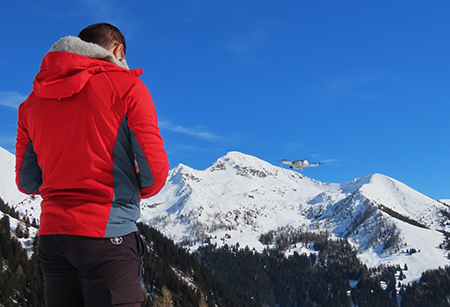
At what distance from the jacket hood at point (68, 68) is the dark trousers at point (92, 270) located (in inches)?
48.3

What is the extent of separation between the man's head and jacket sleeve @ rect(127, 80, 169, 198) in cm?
64

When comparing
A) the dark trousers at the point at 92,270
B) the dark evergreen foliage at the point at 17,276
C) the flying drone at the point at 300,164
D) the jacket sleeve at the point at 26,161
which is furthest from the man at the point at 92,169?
the dark evergreen foliage at the point at 17,276

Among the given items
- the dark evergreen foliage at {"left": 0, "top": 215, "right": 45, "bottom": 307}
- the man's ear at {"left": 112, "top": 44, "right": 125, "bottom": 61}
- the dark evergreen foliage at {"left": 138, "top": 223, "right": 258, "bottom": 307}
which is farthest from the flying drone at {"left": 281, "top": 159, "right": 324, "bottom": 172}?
the dark evergreen foliage at {"left": 138, "top": 223, "right": 258, "bottom": 307}

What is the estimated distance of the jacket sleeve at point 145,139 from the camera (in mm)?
3143

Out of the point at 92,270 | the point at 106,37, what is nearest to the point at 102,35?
the point at 106,37

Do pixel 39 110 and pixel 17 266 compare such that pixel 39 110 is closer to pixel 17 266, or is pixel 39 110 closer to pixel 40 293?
pixel 40 293

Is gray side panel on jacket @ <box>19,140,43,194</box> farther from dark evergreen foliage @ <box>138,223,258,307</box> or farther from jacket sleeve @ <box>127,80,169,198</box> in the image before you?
dark evergreen foliage @ <box>138,223,258,307</box>

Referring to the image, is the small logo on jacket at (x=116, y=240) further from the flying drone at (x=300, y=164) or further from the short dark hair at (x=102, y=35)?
the flying drone at (x=300, y=164)

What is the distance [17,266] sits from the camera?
161 ft

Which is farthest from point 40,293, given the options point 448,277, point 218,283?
point 448,277

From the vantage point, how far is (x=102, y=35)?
11.8 feet

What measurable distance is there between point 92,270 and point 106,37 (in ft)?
7.12

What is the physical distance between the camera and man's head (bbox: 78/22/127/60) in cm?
359

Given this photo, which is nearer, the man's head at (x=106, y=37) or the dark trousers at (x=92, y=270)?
the dark trousers at (x=92, y=270)
